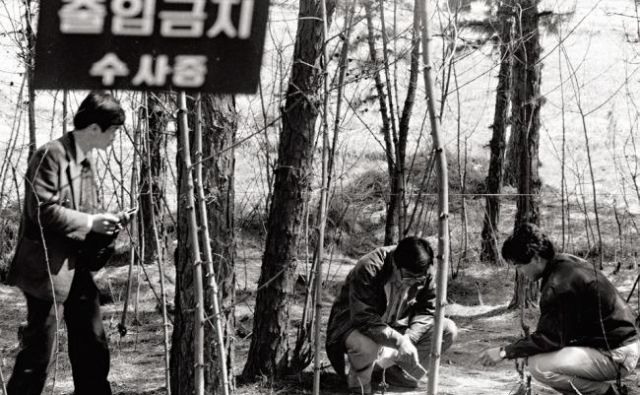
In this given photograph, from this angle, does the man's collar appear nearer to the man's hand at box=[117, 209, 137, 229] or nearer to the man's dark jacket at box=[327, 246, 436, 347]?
the man's hand at box=[117, 209, 137, 229]

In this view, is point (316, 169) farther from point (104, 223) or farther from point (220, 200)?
point (104, 223)

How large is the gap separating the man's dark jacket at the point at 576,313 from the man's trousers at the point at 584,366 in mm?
45

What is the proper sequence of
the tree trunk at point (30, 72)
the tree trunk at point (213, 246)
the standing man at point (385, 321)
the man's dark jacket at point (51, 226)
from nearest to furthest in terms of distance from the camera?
the man's dark jacket at point (51, 226), the tree trunk at point (213, 246), the tree trunk at point (30, 72), the standing man at point (385, 321)

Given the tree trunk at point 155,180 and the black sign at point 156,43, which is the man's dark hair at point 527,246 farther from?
the tree trunk at point 155,180

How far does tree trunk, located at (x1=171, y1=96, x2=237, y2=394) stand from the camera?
14.5ft

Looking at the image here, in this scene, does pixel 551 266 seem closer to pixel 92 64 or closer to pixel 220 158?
pixel 220 158

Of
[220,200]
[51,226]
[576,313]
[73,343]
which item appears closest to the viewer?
[51,226]

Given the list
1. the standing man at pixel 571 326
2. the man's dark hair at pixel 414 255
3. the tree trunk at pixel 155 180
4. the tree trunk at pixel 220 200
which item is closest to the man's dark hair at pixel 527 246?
the standing man at pixel 571 326

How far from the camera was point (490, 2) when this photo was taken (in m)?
10.1

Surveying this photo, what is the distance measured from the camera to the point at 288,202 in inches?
211

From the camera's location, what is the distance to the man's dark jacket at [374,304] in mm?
5078

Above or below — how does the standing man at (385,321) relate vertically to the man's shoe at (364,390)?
above

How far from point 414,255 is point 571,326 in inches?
35.3

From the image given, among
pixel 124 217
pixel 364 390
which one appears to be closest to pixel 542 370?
pixel 364 390
